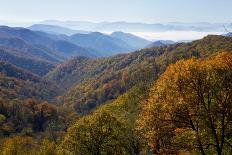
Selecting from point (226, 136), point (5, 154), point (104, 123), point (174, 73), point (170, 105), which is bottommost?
point (5, 154)

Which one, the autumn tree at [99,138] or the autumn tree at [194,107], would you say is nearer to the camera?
the autumn tree at [194,107]

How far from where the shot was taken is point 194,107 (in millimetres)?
36250

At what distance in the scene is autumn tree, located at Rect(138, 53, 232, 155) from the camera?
3616 centimetres

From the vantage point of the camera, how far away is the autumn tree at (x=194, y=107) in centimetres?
3616

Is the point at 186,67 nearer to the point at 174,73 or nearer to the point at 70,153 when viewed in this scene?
the point at 174,73

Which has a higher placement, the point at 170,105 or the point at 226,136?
the point at 170,105

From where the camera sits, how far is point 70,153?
63312 millimetres

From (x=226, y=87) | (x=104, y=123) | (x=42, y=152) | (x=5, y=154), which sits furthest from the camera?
(x=5, y=154)

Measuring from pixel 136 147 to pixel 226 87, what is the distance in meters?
33.2

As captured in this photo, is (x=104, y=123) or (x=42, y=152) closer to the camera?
(x=104, y=123)

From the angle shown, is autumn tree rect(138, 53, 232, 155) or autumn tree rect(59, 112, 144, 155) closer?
autumn tree rect(138, 53, 232, 155)

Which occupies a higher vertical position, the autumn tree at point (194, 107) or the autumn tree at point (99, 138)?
the autumn tree at point (194, 107)

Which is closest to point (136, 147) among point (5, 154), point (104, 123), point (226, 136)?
point (104, 123)

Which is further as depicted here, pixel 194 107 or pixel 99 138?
pixel 99 138
